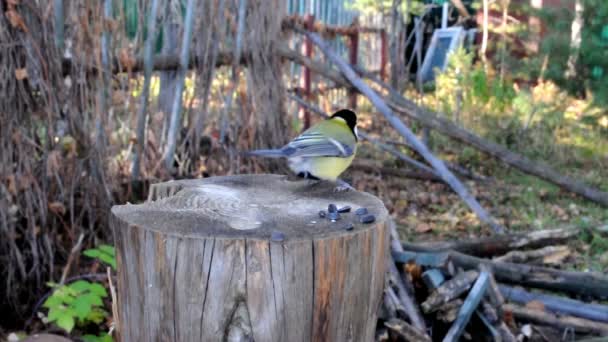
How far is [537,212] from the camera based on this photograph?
709cm

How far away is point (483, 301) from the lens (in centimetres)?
428

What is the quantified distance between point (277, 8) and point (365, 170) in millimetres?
2917

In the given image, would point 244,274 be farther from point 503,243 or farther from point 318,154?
point 503,243

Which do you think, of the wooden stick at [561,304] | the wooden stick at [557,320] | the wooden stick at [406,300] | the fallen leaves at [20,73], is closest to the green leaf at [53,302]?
the fallen leaves at [20,73]

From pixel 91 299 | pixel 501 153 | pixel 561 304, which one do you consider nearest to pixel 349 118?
pixel 91 299

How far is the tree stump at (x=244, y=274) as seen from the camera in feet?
6.83

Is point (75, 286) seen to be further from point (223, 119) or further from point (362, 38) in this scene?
point (362, 38)

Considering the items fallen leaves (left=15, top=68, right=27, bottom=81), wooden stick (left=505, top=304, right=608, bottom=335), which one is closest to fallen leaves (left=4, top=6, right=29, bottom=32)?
fallen leaves (left=15, top=68, right=27, bottom=81)

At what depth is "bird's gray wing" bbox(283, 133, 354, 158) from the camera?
121 inches

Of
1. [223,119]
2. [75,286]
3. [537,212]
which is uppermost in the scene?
[223,119]

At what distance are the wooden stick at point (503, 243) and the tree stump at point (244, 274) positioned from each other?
3088 millimetres

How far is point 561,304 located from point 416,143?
98.4 inches

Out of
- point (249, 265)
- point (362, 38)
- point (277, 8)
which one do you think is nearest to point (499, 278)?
point (277, 8)

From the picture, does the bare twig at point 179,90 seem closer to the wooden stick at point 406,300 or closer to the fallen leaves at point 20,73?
the fallen leaves at point 20,73
